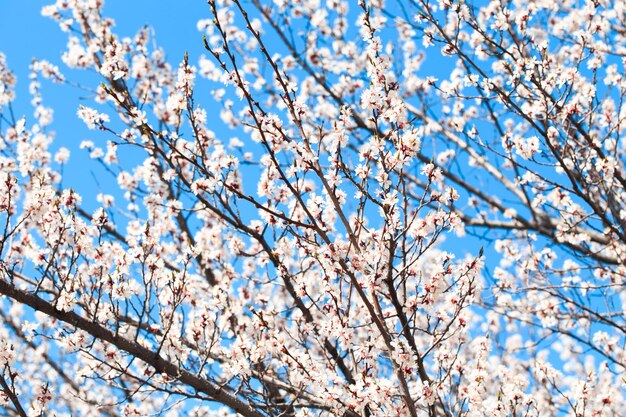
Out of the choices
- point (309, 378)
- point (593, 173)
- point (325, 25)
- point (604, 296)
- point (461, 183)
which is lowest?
point (309, 378)

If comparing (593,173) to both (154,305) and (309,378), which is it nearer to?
(309,378)

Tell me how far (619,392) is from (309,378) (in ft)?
18.7

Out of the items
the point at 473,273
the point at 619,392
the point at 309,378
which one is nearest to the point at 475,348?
the point at 473,273

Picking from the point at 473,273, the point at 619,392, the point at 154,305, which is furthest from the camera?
the point at 619,392

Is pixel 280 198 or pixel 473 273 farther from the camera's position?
pixel 280 198

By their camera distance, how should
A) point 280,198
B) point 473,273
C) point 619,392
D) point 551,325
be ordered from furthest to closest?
1. point 619,392
2. point 551,325
3. point 280,198
4. point 473,273

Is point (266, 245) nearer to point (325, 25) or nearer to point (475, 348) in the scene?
point (475, 348)

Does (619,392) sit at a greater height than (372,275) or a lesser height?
greater

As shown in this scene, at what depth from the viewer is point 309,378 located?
3785mm

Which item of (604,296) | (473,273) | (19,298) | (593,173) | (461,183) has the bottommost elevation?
(19,298)

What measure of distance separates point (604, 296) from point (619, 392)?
118 inches

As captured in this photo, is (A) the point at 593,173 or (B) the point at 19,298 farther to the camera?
(A) the point at 593,173

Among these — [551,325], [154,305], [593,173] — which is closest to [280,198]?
[154,305]

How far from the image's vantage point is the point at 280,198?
4.83 metres
